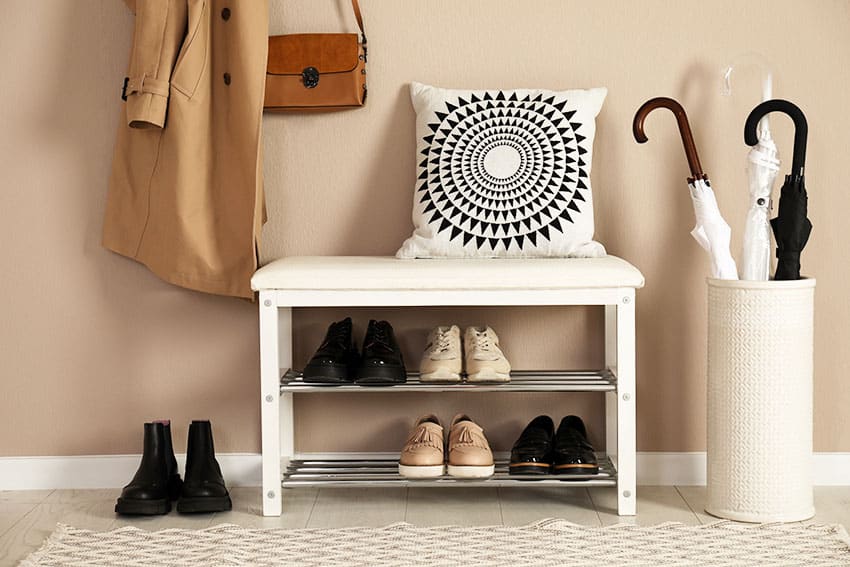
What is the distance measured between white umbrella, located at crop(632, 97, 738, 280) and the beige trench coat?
3.09 feet

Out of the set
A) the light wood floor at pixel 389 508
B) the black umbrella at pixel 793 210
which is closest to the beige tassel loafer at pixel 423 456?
the light wood floor at pixel 389 508

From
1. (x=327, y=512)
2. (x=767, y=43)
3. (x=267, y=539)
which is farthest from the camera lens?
(x=767, y=43)

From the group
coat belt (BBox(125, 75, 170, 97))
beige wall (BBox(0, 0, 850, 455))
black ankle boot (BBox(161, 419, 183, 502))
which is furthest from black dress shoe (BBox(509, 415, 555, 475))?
coat belt (BBox(125, 75, 170, 97))

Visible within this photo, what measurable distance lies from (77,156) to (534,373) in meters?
1.31

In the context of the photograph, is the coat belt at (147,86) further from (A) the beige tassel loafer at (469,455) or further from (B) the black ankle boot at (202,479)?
(A) the beige tassel loafer at (469,455)

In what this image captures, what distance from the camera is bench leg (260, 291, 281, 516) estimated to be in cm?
241

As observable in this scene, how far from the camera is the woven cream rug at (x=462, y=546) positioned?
7.05ft

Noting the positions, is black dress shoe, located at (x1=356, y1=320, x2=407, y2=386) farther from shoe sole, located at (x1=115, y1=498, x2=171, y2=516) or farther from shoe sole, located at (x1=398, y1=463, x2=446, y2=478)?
shoe sole, located at (x1=115, y1=498, x2=171, y2=516)

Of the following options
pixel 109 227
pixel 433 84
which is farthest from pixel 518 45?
pixel 109 227

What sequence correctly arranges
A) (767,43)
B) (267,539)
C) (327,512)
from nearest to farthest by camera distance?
(267,539) < (327,512) < (767,43)

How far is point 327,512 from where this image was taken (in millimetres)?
2514

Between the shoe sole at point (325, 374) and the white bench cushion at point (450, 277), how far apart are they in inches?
7.6

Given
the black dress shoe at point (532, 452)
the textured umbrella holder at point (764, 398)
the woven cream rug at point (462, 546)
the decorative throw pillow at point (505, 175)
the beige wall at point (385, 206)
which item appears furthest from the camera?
the beige wall at point (385, 206)

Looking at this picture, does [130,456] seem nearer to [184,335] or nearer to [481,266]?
[184,335]
